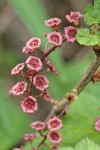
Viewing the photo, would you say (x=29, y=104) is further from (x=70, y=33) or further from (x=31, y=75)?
(x=70, y=33)

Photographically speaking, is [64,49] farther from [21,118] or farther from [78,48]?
[21,118]

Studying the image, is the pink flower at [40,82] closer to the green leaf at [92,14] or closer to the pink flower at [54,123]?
the pink flower at [54,123]

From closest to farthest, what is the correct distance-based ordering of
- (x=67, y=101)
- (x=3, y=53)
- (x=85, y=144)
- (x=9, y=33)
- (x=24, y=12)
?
(x=85, y=144) → (x=67, y=101) → (x=24, y=12) → (x=3, y=53) → (x=9, y=33)

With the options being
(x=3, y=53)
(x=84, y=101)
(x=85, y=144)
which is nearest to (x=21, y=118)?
(x=84, y=101)

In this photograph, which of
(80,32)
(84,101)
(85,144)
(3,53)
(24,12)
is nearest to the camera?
(80,32)

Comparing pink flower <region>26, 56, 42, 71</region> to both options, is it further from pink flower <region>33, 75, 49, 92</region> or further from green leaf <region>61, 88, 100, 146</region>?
green leaf <region>61, 88, 100, 146</region>

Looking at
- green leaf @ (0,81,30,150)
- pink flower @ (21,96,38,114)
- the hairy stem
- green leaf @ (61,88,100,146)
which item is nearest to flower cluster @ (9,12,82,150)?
pink flower @ (21,96,38,114)
